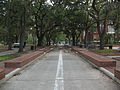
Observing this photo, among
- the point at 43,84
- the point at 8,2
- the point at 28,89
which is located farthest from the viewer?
the point at 8,2

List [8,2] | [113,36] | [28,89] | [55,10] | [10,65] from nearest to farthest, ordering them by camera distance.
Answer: [28,89] → [10,65] → [8,2] → [55,10] → [113,36]

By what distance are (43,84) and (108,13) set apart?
2752cm

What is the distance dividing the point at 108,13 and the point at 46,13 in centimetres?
1770

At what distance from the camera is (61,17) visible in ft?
165

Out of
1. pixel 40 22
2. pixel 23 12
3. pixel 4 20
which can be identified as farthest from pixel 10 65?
pixel 40 22

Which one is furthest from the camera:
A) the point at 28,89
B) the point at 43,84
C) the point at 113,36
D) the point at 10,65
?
the point at 113,36

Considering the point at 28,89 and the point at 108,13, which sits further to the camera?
the point at 108,13

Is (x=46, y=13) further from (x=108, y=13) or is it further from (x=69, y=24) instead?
(x=108, y=13)

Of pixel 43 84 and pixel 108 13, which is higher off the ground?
pixel 108 13

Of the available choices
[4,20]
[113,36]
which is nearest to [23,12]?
[4,20]

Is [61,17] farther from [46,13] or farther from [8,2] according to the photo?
[8,2]

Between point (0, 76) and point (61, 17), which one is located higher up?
point (61, 17)

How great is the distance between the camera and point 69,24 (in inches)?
2235

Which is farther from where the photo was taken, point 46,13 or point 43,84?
point 46,13
